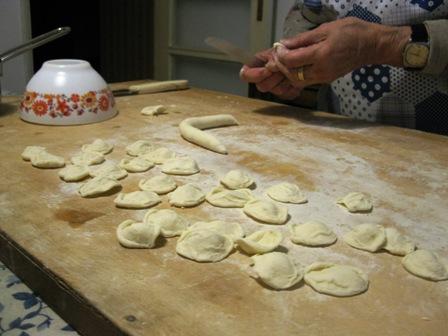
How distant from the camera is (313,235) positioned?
857mm

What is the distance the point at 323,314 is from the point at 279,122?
1.04 meters

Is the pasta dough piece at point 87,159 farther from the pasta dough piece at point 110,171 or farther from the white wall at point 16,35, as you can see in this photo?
the white wall at point 16,35

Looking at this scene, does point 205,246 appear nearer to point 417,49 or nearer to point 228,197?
point 228,197

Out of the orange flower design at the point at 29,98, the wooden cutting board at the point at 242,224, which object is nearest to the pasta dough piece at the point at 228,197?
the wooden cutting board at the point at 242,224

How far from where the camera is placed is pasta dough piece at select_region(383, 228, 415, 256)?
829 mm

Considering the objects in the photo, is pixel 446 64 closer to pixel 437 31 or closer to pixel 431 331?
pixel 437 31

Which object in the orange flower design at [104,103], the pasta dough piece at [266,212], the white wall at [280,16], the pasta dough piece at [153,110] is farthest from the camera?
the white wall at [280,16]

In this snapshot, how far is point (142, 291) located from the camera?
0.70 m

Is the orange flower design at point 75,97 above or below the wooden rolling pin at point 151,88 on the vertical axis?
above

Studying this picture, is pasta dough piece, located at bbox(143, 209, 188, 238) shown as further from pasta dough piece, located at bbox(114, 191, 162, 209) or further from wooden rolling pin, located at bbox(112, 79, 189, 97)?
wooden rolling pin, located at bbox(112, 79, 189, 97)

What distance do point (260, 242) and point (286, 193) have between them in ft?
0.70

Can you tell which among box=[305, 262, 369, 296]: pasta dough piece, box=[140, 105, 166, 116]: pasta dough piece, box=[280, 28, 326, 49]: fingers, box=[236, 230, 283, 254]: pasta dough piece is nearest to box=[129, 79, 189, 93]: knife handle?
box=[140, 105, 166, 116]: pasta dough piece

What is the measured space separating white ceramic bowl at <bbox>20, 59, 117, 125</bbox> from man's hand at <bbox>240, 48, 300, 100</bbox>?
529mm

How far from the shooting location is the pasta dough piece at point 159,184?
3.43 ft
